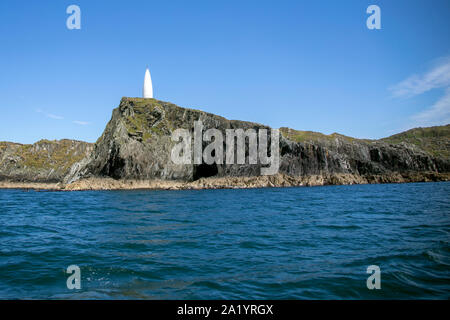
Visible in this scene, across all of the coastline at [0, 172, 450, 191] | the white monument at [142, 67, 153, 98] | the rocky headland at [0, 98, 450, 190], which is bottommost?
the coastline at [0, 172, 450, 191]

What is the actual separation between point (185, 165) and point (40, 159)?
9753cm

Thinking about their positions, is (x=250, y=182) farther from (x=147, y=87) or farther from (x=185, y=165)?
(x=147, y=87)

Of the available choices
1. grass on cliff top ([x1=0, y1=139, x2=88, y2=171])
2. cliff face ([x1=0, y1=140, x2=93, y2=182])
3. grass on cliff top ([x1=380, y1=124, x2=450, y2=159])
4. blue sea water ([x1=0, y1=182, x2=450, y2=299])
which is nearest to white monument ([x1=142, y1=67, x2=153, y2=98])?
cliff face ([x1=0, y1=140, x2=93, y2=182])

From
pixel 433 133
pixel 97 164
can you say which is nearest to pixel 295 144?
pixel 97 164

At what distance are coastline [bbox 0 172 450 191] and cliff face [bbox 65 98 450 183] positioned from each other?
5.85 ft

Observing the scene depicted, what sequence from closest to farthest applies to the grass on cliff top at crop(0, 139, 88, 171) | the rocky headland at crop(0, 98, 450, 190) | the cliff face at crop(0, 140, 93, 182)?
1. the rocky headland at crop(0, 98, 450, 190)
2. the cliff face at crop(0, 140, 93, 182)
3. the grass on cliff top at crop(0, 139, 88, 171)

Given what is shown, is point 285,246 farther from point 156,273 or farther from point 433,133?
point 433,133

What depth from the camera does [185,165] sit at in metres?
91.8

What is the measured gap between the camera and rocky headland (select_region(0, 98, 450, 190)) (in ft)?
288

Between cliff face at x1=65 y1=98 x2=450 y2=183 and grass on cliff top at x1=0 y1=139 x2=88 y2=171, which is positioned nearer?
cliff face at x1=65 y1=98 x2=450 y2=183

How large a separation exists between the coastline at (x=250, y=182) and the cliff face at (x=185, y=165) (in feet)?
5.85

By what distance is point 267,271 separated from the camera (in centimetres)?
933

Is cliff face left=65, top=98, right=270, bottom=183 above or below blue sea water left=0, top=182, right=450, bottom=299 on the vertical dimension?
above

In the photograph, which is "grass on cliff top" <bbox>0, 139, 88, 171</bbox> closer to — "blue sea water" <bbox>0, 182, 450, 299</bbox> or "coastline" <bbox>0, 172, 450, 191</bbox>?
"coastline" <bbox>0, 172, 450, 191</bbox>
